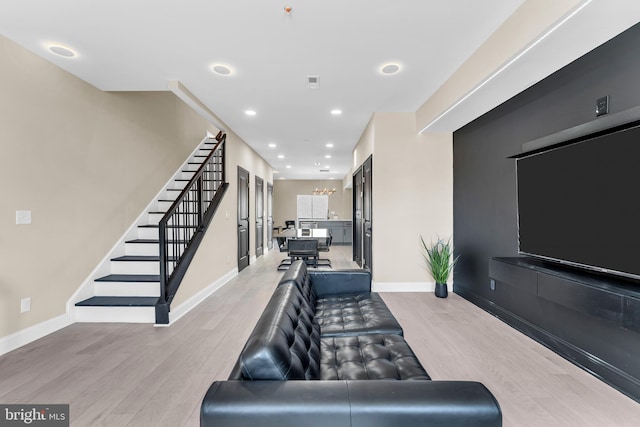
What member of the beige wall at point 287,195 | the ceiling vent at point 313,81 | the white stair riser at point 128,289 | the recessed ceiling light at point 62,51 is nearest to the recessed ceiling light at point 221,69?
the ceiling vent at point 313,81

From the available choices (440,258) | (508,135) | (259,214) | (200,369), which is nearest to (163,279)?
(200,369)

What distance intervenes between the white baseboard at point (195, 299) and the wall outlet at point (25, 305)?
1137 millimetres

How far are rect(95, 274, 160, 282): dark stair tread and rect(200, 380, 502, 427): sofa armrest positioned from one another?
3.18 metres

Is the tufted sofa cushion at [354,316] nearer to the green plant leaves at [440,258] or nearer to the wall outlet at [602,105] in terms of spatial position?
the green plant leaves at [440,258]

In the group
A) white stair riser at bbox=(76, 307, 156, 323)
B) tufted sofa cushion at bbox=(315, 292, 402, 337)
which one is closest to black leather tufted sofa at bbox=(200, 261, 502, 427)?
tufted sofa cushion at bbox=(315, 292, 402, 337)

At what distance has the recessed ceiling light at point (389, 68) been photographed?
3172 millimetres

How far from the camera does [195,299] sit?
13.1 ft

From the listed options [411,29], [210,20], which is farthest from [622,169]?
[210,20]

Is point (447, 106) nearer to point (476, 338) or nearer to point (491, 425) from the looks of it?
point (476, 338)

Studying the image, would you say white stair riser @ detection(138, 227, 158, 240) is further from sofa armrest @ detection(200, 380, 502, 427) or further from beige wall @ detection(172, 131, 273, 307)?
sofa armrest @ detection(200, 380, 502, 427)

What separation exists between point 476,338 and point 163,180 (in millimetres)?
5122

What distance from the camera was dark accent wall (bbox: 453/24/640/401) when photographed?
216cm

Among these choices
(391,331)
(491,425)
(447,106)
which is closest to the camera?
(491,425)

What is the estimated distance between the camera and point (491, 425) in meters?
0.92
